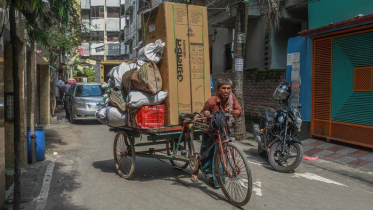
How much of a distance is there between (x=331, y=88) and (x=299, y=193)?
15.0 feet

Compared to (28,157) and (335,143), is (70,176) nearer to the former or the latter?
(28,157)

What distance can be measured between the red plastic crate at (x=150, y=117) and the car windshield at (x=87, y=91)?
10.9 m

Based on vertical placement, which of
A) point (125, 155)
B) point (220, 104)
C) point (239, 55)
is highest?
point (239, 55)

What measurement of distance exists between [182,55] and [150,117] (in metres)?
1.18

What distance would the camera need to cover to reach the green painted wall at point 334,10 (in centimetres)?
835

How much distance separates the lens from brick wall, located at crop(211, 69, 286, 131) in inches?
463

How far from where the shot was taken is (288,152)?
6996 mm

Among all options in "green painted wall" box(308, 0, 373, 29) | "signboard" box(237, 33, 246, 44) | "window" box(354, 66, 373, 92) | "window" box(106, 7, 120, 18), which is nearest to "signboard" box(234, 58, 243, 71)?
"signboard" box(237, 33, 246, 44)

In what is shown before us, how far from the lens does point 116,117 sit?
240 inches

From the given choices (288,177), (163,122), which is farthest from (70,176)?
(288,177)

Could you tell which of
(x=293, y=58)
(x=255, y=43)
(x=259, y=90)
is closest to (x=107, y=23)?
(x=255, y=43)

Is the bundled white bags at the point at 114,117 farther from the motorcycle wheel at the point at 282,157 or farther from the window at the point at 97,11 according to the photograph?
the window at the point at 97,11

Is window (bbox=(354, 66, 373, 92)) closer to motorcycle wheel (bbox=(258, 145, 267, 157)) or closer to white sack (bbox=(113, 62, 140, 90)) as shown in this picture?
motorcycle wheel (bbox=(258, 145, 267, 157))

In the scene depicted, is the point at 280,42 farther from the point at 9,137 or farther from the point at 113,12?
the point at 113,12
